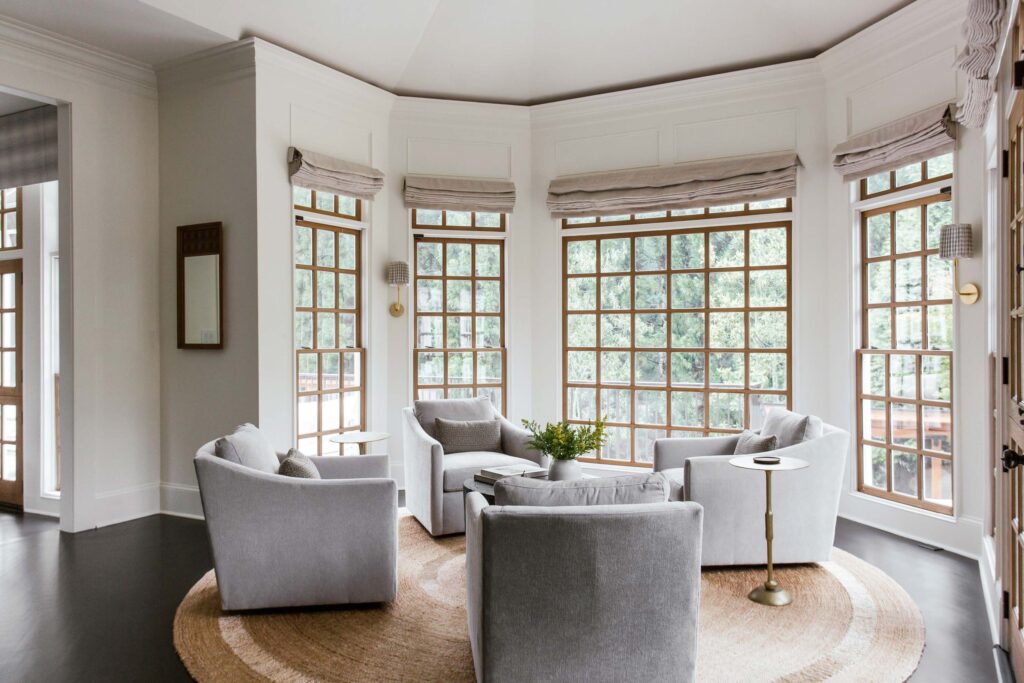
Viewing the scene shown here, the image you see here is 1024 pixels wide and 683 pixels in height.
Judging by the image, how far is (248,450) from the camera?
11.2 feet

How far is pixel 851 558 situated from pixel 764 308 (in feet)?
6.83

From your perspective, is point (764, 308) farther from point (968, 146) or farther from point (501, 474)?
point (501, 474)

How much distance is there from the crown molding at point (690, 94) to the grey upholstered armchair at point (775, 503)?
2.86 metres

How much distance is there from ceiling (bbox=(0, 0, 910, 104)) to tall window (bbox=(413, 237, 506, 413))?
1.38 metres

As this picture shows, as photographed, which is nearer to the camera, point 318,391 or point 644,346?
point 318,391

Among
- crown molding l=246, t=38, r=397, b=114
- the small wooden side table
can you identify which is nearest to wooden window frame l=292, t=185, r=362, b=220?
crown molding l=246, t=38, r=397, b=114

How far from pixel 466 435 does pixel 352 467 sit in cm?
107

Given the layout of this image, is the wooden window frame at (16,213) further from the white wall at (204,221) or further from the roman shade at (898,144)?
the roman shade at (898,144)

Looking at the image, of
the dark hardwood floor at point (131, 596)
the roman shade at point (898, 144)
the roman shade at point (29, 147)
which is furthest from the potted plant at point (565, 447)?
the roman shade at point (29, 147)

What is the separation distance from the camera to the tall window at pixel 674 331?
215 inches

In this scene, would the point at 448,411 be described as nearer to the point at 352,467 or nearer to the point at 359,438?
the point at 359,438

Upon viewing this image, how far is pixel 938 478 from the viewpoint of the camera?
438cm

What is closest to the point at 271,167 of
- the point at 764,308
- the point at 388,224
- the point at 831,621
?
the point at 388,224

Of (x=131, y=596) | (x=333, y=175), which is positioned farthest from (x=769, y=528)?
(x=333, y=175)
